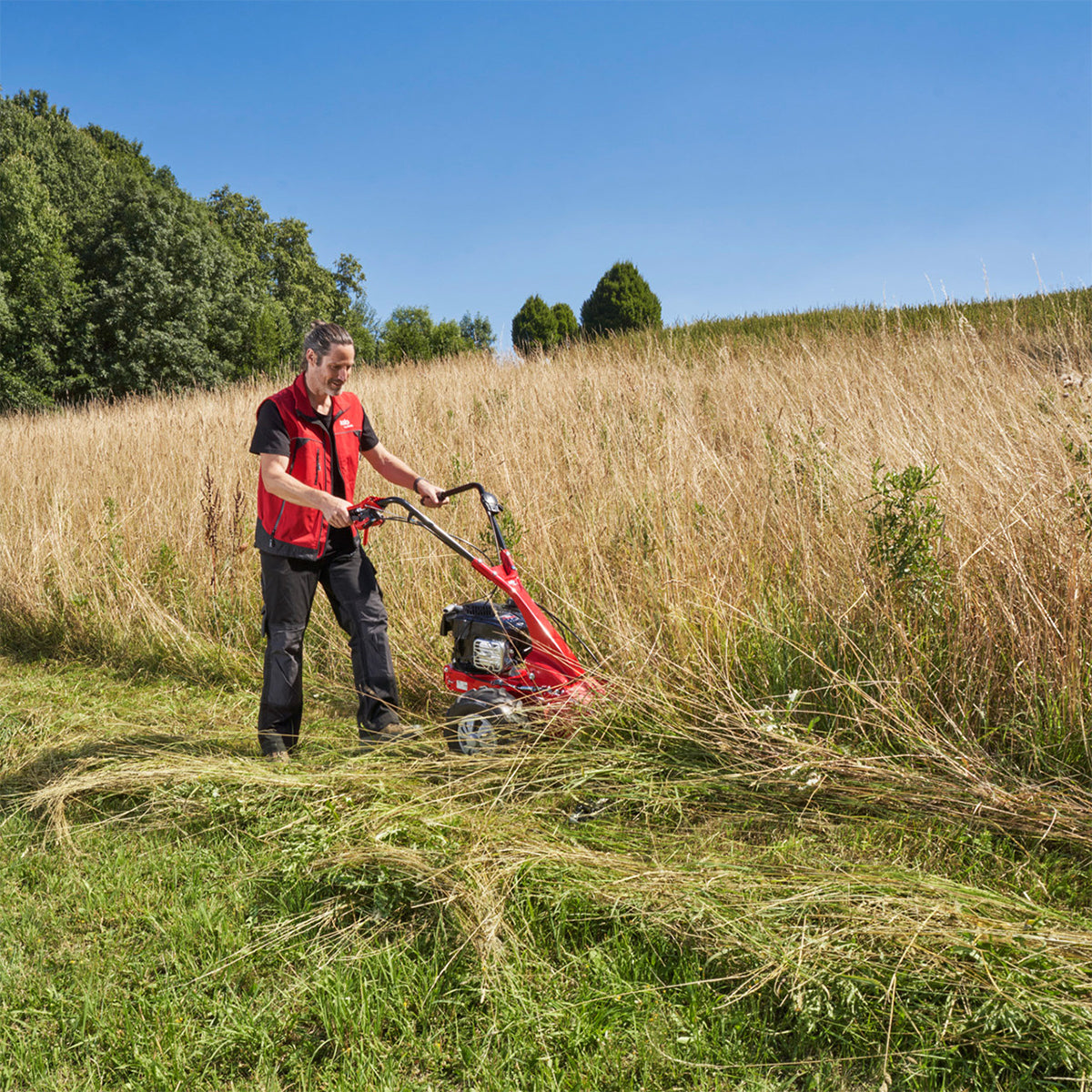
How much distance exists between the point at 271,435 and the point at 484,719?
4.79 ft

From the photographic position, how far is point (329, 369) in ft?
11.3

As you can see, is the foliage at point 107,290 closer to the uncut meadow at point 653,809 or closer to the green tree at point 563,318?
the green tree at point 563,318

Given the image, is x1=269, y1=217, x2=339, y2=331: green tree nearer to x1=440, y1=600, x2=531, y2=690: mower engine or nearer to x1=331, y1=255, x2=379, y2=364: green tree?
x1=331, y1=255, x2=379, y2=364: green tree

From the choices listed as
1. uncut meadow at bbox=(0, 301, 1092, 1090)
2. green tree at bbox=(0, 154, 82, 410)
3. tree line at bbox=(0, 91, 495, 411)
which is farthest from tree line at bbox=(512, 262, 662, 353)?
uncut meadow at bbox=(0, 301, 1092, 1090)

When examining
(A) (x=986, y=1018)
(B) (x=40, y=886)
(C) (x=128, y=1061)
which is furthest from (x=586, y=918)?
(B) (x=40, y=886)

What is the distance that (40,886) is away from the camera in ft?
9.50

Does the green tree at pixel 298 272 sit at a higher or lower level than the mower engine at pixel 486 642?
higher

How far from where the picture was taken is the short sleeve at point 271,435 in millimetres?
3445

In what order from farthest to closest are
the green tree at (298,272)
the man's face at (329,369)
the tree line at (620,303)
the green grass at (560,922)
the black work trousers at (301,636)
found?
the green tree at (298,272) → the tree line at (620,303) → the black work trousers at (301,636) → the man's face at (329,369) → the green grass at (560,922)

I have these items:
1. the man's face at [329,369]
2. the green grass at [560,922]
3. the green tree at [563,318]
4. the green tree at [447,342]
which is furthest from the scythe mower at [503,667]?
the green tree at [563,318]

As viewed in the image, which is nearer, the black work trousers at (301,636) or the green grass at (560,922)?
the green grass at (560,922)

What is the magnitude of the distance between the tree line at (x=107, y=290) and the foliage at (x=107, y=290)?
0.13ft

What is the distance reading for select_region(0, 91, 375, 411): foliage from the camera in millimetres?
25281

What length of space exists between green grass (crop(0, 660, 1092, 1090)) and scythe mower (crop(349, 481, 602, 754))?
0.14 m
